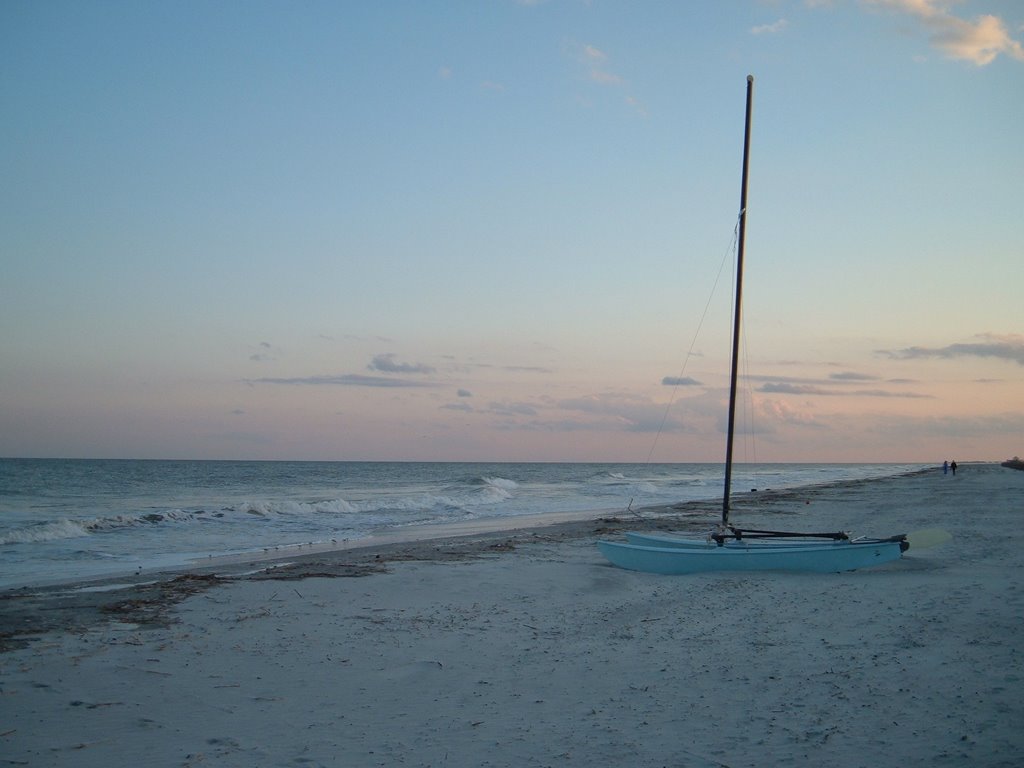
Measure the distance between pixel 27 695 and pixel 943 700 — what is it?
8554 mm

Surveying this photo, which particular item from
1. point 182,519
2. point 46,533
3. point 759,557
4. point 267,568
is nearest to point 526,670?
point 759,557

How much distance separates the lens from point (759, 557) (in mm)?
13805

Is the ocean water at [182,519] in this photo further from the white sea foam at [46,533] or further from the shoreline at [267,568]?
the shoreline at [267,568]

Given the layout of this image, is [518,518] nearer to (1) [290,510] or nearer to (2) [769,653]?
(1) [290,510]

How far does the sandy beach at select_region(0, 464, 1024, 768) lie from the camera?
19.1ft

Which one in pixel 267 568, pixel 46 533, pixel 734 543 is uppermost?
pixel 734 543

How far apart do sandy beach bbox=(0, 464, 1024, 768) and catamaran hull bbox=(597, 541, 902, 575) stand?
30 cm

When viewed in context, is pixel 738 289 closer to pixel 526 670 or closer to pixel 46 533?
pixel 526 670

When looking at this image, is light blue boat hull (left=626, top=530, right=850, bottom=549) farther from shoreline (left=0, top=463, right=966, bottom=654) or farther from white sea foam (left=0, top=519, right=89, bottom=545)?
white sea foam (left=0, top=519, right=89, bottom=545)

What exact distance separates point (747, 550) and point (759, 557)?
26 centimetres

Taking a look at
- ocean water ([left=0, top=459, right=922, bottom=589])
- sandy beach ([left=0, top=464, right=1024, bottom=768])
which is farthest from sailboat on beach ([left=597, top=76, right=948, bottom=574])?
ocean water ([left=0, top=459, right=922, bottom=589])

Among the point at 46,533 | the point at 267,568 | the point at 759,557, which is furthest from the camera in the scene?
the point at 46,533

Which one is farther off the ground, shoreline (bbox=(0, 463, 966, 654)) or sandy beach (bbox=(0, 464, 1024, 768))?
sandy beach (bbox=(0, 464, 1024, 768))

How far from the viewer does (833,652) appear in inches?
313
